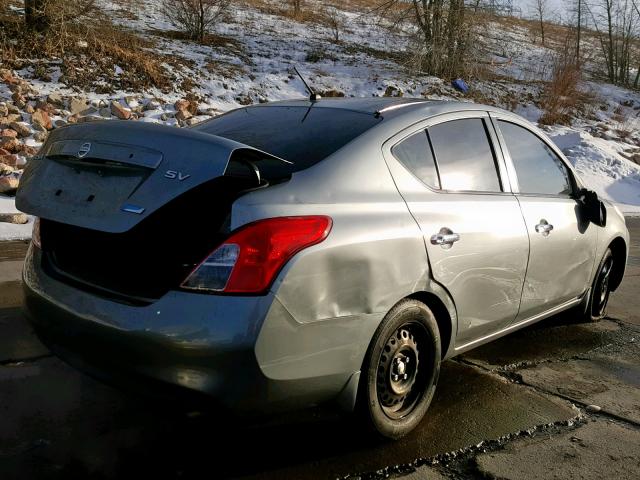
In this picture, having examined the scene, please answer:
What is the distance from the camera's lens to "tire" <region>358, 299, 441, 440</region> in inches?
114

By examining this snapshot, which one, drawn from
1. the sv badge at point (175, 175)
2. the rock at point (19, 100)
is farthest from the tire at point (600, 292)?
the rock at point (19, 100)

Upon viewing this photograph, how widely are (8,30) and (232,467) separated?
15588mm

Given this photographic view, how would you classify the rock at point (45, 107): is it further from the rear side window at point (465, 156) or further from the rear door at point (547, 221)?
the rear side window at point (465, 156)

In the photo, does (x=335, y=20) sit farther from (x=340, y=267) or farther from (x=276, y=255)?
(x=276, y=255)

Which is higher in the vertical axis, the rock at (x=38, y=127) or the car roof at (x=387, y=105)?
the car roof at (x=387, y=105)

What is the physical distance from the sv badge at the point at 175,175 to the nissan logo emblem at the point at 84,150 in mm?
478

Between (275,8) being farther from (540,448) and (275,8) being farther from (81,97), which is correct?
(540,448)

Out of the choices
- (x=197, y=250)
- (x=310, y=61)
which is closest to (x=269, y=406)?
(x=197, y=250)

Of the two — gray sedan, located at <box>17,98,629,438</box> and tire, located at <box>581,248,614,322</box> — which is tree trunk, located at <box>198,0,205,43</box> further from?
gray sedan, located at <box>17,98,629,438</box>

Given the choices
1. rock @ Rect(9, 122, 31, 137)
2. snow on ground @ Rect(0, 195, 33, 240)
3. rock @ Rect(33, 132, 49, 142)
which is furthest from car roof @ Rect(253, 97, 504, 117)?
rock @ Rect(9, 122, 31, 137)

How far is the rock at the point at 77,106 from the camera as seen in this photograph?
13.4 m

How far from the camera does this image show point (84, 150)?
2.81 m

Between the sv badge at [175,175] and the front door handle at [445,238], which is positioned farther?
the front door handle at [445,238]

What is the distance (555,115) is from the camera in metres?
22.4
